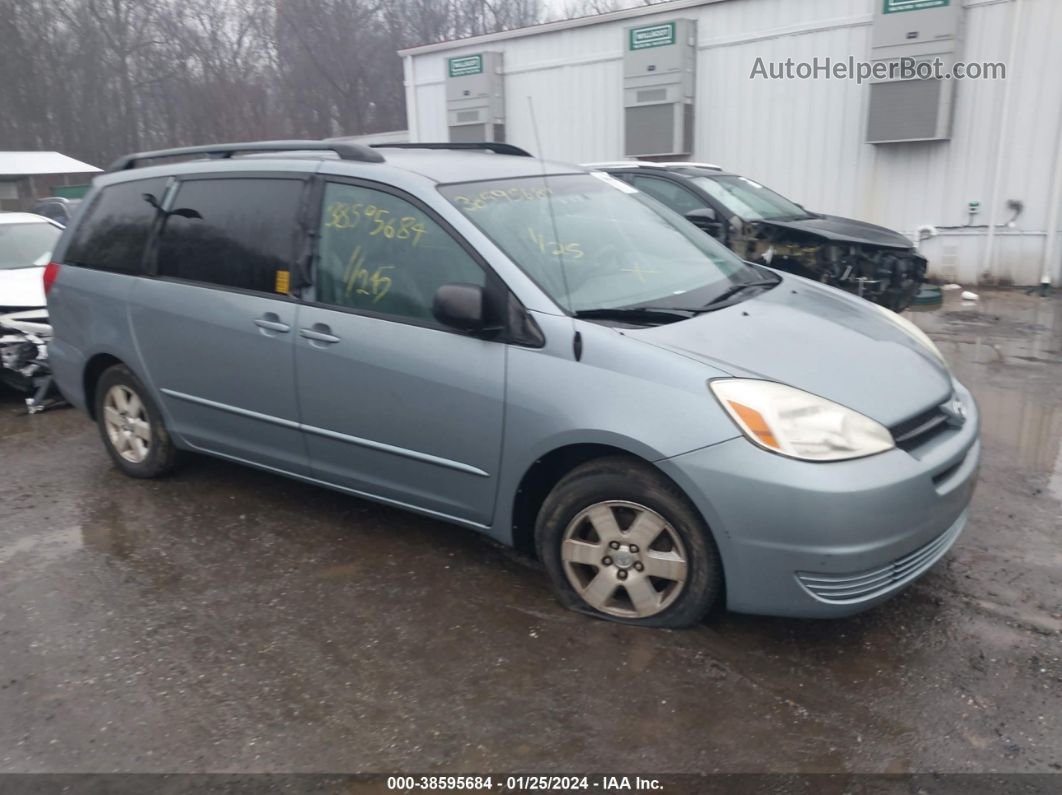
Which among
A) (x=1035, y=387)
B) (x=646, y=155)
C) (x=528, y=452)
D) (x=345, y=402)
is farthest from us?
(x=646, y=155)

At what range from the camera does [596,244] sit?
3.79 metres

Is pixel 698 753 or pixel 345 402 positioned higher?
pixel 345 402

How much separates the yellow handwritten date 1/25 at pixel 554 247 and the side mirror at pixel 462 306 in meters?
0.43

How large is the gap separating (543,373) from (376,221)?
3.64 ft

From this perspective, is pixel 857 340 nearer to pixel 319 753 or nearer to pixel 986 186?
pixel 319 753

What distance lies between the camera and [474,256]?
11.3ft

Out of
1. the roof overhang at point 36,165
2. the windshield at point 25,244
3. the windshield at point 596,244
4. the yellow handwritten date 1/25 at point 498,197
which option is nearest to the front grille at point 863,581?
the windshield at point 596,244

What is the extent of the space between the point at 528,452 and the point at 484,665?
788 millimetres

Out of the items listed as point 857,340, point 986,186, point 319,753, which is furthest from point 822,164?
point 319,753

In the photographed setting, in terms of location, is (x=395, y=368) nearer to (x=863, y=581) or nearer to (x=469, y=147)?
(x=469, y=147)

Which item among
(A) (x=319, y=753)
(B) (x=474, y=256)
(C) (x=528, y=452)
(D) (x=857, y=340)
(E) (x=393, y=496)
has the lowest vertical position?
(A) (x=319, y=753)

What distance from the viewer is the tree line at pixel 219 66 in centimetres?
3238

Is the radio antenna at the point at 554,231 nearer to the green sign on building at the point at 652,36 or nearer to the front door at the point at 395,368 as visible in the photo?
the front door at the point at 395,368

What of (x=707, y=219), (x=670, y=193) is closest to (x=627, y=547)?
(x=707, y=219)
